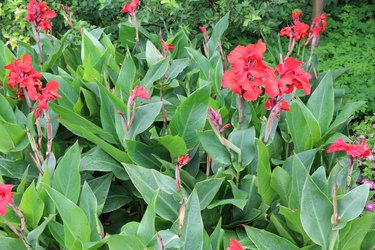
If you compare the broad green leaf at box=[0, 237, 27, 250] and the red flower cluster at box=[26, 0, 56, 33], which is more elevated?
the red flower cluster at box=[26, 0, 56, 33]

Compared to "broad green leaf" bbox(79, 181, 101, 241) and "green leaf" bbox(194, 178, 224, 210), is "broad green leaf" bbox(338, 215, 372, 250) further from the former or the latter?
"broad green leaf" bbox(79, 181, 101, 241)

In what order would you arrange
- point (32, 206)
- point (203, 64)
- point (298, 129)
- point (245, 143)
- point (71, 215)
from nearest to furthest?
point (71, 215), point (32, 206), point (245, 143), point (298, 129), point (203, 64)

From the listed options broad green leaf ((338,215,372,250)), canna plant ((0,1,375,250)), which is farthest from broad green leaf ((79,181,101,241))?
broad green leaf ((338,215,372,250))

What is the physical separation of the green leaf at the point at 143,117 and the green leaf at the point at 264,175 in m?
0.42

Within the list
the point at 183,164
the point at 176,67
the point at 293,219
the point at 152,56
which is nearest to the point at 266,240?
the point at 293,219

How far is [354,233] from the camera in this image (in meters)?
1.43

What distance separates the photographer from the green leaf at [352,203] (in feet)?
4.36

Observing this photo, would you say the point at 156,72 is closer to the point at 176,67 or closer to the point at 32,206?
the point at 176,67

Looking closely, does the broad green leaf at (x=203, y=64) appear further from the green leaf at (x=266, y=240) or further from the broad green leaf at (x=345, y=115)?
the green leaf at (x=266, y=240)

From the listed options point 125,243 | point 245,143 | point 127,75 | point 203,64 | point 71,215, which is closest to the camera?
point 125,243

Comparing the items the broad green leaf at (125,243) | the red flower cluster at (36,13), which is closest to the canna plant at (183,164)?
the broad green leaf at (125,243)

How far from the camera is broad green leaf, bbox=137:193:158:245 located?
137 centimetres

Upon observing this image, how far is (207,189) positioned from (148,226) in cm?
27

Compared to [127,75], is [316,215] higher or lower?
lower
